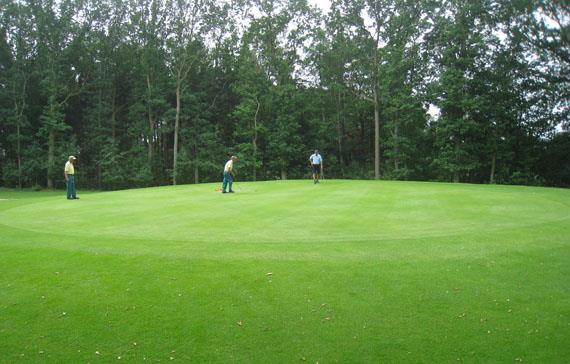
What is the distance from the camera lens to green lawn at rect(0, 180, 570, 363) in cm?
509

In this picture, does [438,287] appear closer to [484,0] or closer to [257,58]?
[484,0]

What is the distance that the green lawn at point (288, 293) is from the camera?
5094mm

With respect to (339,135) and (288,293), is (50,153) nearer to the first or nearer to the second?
(339,135)

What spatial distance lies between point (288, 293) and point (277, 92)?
38454 mm

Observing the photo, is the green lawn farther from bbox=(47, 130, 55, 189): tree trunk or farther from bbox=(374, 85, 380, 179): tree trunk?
bbox=(47, 130, 55, 189): tree trunk

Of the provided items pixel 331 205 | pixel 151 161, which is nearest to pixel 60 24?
pixel 151 161

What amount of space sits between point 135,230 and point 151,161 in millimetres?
35338

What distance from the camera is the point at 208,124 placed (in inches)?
1802

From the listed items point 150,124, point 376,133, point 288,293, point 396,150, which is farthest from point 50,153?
point 288,293

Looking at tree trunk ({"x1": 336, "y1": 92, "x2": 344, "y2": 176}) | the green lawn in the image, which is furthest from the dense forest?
the green lawn

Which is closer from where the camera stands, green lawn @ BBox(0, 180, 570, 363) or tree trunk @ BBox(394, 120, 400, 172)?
green lawn @ BBox(0, 180, 570, 363)

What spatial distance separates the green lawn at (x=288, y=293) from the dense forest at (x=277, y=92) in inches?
1112

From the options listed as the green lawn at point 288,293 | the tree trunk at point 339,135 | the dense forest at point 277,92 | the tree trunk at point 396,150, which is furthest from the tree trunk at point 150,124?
the green lawn at point 288,293

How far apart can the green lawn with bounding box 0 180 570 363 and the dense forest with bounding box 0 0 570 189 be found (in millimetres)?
28257
